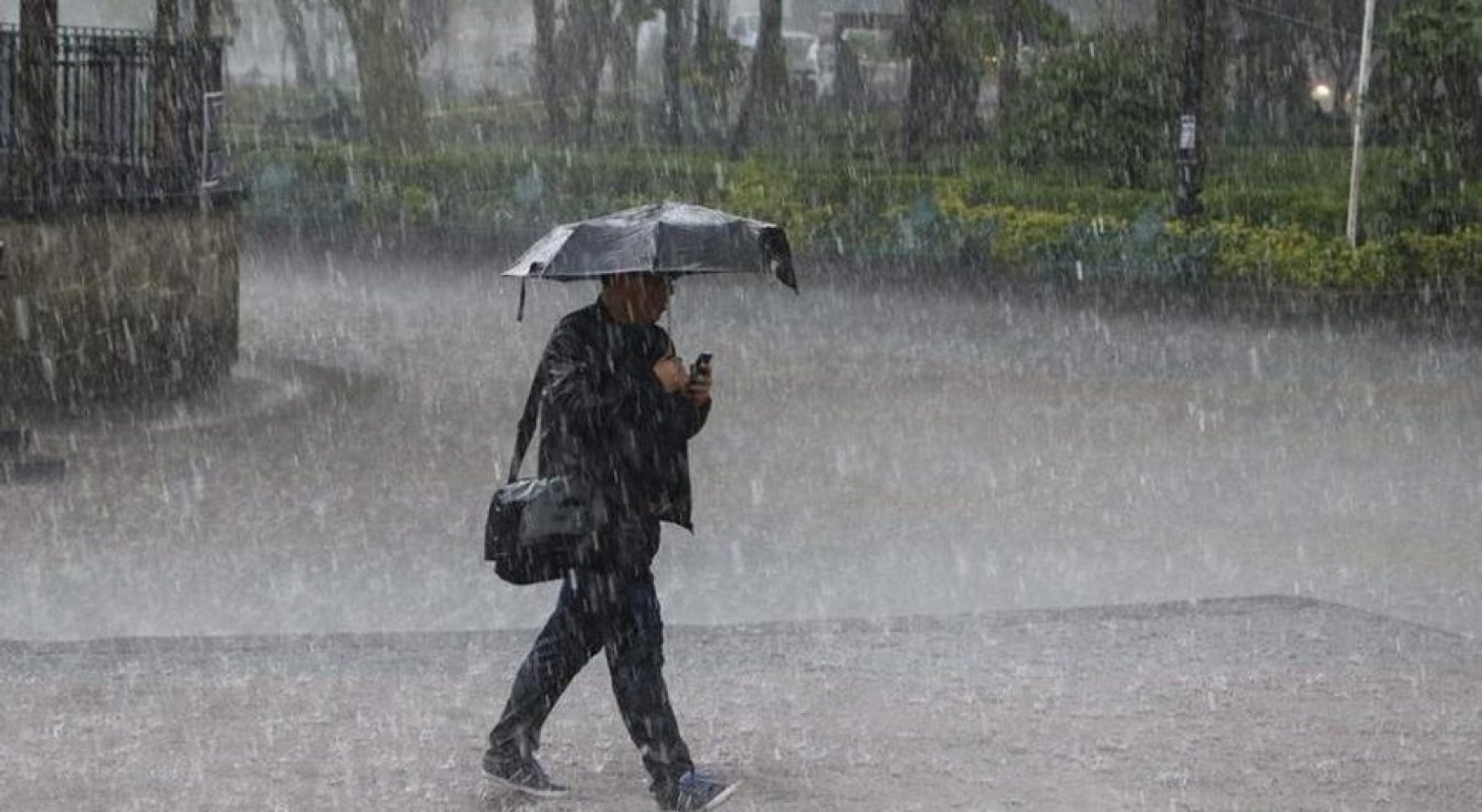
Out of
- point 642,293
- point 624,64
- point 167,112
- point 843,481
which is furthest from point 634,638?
point 624,64

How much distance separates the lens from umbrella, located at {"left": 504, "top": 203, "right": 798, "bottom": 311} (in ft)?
22.5

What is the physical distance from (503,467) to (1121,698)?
604cm

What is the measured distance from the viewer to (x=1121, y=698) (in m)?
8.71

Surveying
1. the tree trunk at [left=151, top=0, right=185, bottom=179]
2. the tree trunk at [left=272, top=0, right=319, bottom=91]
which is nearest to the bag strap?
the tree trunk at [left=151, top=0, right=185, bottom=179]

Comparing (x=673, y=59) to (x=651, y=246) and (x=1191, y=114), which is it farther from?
(x=651, y=246)

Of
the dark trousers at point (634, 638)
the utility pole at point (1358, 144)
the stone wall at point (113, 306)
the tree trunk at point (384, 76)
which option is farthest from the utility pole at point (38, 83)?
the tree trunk at point (384, 76)

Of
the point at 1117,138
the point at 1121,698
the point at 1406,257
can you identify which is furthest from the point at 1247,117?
the point at 1121,698

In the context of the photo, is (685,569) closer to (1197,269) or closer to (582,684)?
(582,684)

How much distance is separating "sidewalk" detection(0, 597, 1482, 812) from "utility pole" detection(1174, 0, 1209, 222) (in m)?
15.8

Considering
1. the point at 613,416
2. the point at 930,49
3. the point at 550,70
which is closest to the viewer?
the point at 613,416

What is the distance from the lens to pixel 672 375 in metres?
6.90

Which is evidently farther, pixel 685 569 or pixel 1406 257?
pixel 1406 257

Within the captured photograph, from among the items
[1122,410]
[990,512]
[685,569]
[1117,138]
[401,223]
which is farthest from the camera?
[401,223]

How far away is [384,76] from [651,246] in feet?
106
